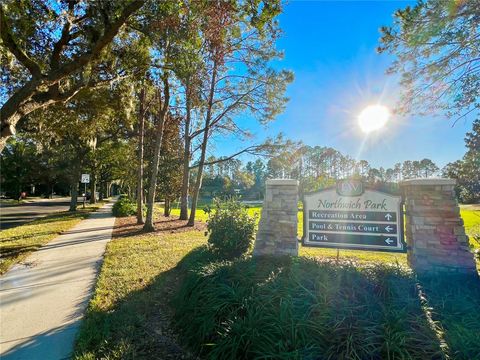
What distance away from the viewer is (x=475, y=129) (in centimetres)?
807

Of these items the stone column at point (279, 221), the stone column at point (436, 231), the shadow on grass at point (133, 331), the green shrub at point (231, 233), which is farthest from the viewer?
the green shrub at point (231, 233)

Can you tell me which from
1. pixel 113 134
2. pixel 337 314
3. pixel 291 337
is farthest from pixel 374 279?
pixel 113 134

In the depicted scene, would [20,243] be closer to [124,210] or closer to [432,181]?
[124,210]

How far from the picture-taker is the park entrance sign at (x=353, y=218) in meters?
4.21

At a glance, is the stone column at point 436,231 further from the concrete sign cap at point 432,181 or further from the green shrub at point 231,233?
the green shrub at point 231,233

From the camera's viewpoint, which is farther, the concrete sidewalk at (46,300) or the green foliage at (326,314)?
the concrete sidewalk at (46,300)

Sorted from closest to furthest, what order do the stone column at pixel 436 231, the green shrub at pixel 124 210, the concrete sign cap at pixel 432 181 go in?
the stone column at pixel 436 231, the concrete sign cap at pixel 432 181, the green shrub at pixel 124 210

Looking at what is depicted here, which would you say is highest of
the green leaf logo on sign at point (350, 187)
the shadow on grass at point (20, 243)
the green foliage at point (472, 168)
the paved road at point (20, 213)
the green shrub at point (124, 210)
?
the green foliage at point (472, 168)

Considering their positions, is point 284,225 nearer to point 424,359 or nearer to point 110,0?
point 424,359

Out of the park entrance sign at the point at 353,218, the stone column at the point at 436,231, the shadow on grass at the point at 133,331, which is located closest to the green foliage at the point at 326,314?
the shadow on grass at the point at 133,331

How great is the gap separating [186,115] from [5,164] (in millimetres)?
35992

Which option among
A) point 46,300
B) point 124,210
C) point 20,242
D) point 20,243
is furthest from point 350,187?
point 124,210

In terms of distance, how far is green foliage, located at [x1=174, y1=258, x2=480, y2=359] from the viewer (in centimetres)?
239

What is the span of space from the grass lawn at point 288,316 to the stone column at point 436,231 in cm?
32
